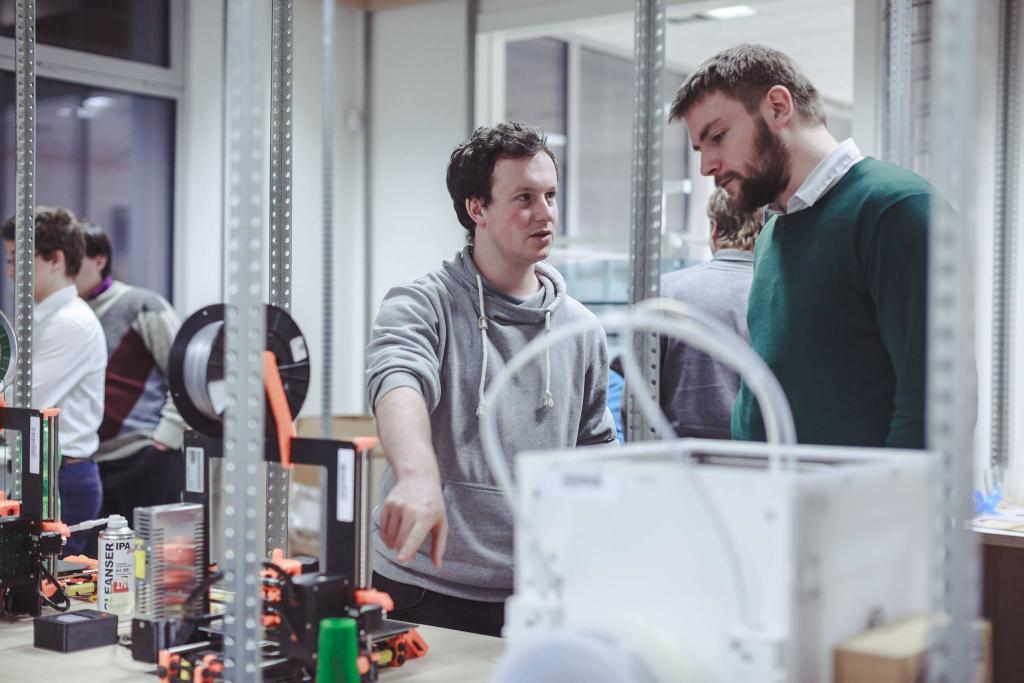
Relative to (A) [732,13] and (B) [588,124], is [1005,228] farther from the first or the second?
(B) [588,124]

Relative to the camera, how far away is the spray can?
1864mm

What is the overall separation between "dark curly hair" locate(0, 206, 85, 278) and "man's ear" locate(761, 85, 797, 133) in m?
2.36

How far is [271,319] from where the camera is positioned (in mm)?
1483

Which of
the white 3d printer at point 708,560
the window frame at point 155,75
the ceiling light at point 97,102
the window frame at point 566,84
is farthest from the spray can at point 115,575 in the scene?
the window frame at point 566,84

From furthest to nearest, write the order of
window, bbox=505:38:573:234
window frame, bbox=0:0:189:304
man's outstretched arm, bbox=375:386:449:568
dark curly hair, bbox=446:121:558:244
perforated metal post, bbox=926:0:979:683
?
1. window, bbox=505:38:573:234
2. window frame, bbox=0:0:189:304
3. dark curly hair, bbox=446:121:558:244
4. man's outstretched arm, bbox=375:386:449:568
5. perforated metal post, bbox=926:0:979:683

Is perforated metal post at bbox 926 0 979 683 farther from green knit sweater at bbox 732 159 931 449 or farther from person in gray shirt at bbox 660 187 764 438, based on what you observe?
person in gray shirt at bbox 660 187 764 438

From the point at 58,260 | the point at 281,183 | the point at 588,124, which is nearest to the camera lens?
the point at 281,183

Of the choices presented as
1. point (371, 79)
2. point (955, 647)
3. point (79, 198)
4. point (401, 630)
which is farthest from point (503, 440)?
point (371, 79)

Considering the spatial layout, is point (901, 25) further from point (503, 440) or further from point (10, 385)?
point (10, 385)

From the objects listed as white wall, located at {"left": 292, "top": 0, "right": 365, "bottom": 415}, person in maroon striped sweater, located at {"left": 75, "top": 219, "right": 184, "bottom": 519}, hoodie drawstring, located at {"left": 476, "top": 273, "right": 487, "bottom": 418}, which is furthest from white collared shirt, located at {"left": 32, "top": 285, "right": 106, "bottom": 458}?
white wall, located at {"left": 292, "top": 0, "right": 365, "bottom": 415}

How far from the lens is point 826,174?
1.74 meters

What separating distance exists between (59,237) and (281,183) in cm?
184

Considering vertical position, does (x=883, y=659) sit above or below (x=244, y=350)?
below

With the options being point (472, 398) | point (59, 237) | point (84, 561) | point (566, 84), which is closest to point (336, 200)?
point (566, 84)
